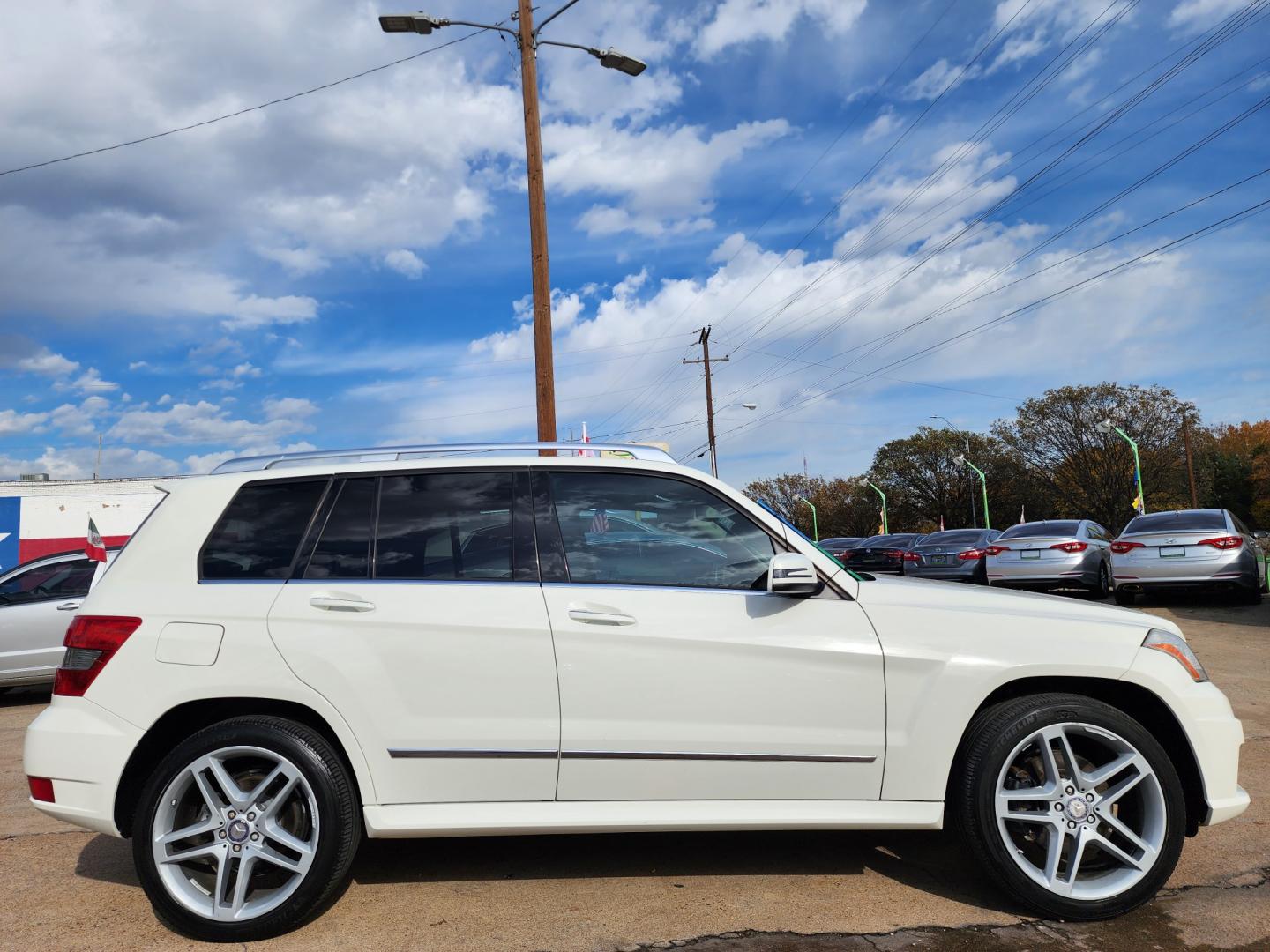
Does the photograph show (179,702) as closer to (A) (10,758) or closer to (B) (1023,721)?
(B) (1023,721)

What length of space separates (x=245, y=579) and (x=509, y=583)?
101 cm

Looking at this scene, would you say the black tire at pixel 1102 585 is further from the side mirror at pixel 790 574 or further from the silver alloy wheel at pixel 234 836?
the silver alloy wheel at pixel 234 836

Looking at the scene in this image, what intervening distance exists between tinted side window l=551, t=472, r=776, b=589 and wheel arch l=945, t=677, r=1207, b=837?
1026 mm

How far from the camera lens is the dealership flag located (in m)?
6.81

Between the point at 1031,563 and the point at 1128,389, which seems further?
the point at 1128,389

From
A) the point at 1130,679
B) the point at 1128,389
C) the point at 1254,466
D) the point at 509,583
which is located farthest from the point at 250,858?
the point at 1254,466

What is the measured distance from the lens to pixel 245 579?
351 centimetres

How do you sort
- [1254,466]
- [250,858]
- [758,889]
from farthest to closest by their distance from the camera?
[1254,466], [758,889], [250,858]

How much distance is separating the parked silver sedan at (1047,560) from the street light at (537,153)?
25.9ft

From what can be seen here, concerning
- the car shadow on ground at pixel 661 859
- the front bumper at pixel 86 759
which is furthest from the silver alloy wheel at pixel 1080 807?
the front bumper at pixel 86 759

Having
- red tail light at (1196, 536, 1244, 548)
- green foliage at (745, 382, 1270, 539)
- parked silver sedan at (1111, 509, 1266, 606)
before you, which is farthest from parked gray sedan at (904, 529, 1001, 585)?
green foliage at (745, 382, 1270, 539)

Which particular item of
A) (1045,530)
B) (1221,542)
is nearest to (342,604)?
(1221,542)

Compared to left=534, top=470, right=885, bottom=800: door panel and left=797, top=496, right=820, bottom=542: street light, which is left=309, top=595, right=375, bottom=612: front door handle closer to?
left=534, top=470, right=885, bottom=800: door panel

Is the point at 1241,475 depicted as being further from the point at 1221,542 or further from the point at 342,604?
the point at 342,604
